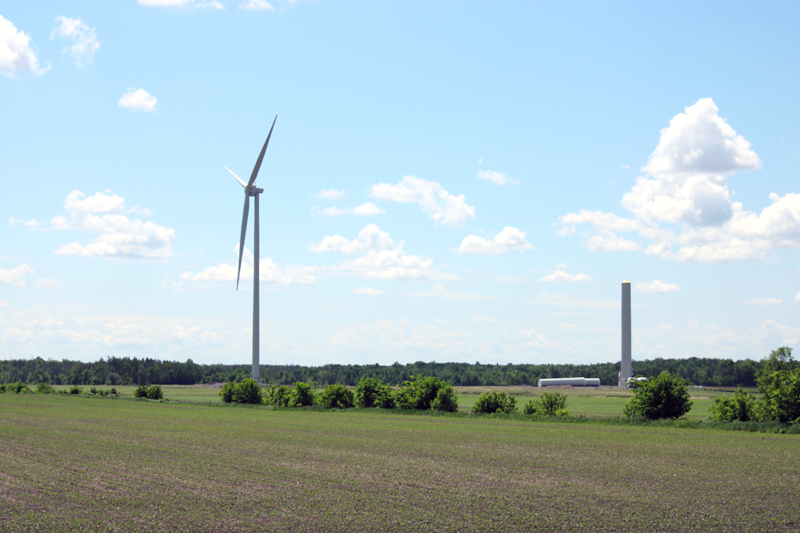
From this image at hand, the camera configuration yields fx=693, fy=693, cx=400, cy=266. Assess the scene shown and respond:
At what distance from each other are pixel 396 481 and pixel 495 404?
A: 38010 millimetres

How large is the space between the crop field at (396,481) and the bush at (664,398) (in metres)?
7.38

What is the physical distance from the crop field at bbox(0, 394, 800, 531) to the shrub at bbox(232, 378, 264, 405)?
43.1 m

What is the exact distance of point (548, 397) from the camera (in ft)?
190

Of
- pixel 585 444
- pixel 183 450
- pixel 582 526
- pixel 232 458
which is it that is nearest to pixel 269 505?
pixel 582 526

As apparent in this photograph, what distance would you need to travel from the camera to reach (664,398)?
51.2 meters

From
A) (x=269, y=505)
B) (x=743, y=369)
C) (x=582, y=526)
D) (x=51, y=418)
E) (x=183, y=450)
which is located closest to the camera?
(x=582, y=526)

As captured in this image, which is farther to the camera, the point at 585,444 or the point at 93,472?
the point at 585,444

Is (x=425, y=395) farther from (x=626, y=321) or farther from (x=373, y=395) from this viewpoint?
(x=626, y=321)

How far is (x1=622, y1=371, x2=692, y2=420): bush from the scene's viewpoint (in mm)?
51062

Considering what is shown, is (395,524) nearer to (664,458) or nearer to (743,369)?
(664,458)

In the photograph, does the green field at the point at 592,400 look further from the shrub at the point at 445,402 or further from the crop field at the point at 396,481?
the crop field at the point at 396,481

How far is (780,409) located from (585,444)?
17082 mm

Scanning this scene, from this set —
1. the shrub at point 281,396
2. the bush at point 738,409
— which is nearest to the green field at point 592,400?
the bush at point 738,409

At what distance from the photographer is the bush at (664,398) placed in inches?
2010
